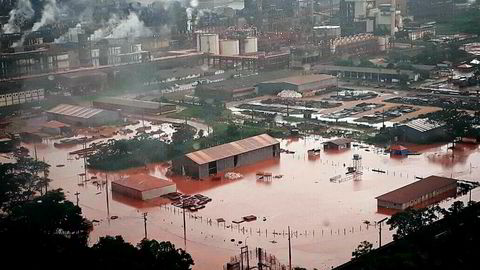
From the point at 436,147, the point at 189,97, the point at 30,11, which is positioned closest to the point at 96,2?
the point at 30,11

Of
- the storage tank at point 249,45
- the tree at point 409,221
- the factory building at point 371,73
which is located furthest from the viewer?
the storage tank at point 249,45

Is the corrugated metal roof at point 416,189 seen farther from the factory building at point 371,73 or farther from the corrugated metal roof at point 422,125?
the factory building at point 371,73

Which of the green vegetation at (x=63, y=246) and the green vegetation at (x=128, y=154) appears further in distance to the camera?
the green vegetation at (x=128, y=154)

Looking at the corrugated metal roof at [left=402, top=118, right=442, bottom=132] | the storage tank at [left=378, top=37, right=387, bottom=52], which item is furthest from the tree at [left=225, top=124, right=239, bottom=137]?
the storage tank at [left=378, top=37, right=387, bottom=52]

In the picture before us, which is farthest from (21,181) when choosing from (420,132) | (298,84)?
(298,84)

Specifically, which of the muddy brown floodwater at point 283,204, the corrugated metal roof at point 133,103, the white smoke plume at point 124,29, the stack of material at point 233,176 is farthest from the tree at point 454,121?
the white smoke plume at point 124,29

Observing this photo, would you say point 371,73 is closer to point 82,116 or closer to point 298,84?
point 298,84
